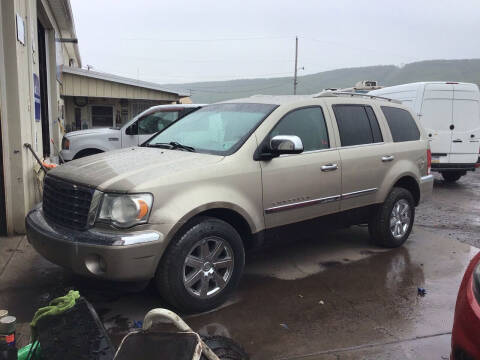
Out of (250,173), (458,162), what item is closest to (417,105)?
(458,162)

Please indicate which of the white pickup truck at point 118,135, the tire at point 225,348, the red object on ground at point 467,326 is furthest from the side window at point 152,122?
the red object on ground at point 467,326

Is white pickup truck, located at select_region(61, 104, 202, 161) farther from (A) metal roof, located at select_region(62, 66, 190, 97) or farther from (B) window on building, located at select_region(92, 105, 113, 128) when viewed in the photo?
(B) window on building, located at select_region(92, 105, 113, 128)

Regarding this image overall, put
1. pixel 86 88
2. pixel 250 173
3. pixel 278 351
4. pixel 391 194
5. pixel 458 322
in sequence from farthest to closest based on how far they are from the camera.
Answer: pixel 86 88
pixel 391 194
pixel 250 173
pixel 278 351
pixel 458 322

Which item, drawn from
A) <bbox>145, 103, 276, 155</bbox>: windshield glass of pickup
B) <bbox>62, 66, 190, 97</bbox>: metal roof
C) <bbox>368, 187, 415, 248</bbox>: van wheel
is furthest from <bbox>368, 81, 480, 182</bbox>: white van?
<bbox>62, 66, 190, 97</bbox>: metal roof

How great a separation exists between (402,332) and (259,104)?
8.36 ft

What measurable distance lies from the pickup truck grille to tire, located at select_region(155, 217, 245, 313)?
0.73m

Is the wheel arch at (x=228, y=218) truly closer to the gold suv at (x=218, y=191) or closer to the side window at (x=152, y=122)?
the gold suv at (x=218, y=191)

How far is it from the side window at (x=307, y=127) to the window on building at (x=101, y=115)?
51.9ft

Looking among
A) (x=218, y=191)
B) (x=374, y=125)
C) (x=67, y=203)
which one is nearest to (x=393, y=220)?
(x=374, y=125)

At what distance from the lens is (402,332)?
357 cm

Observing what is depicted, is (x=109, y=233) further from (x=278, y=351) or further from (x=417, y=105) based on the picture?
(x=417, y=105)

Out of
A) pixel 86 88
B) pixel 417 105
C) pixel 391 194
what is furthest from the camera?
pixel 86 88

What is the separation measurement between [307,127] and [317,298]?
69.3 inches

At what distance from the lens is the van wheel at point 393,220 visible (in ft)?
17.9
